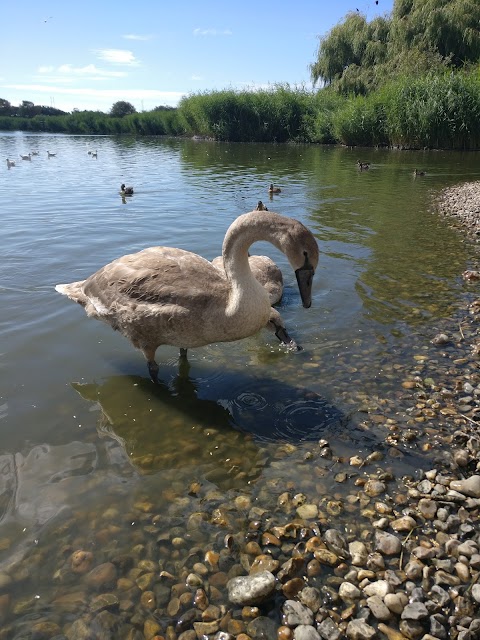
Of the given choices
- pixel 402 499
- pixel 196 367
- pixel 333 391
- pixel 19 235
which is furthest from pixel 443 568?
pixel 19 235

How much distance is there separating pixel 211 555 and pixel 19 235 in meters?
11.3

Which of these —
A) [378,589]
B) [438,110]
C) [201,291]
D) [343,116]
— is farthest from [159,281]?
[343,116]

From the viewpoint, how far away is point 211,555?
11.8ft

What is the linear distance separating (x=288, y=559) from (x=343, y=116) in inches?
1596

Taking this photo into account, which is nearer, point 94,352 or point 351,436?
point 351,436

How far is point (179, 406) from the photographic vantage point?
5.51 m

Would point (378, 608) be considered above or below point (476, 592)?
below

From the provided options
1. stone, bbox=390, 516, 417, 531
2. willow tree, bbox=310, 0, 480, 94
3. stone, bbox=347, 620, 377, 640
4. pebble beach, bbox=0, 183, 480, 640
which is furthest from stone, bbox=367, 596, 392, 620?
willow tree, bbox=310, 0, 480, 94

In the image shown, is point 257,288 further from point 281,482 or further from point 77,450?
point 77,450

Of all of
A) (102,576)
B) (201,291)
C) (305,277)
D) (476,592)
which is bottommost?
(102,576)

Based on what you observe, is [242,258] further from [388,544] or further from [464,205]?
[464,205]

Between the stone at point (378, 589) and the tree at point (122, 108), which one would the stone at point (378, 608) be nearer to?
the stone at point (378, 589)

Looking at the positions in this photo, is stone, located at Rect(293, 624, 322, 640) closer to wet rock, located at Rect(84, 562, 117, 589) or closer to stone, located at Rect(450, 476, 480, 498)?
wet rock, located at Rect(84, 562, 117, 589)

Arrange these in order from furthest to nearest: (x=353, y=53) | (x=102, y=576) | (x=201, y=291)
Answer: (x=353, y=53) → (x=201, y=291) → (x=102, y=576)
